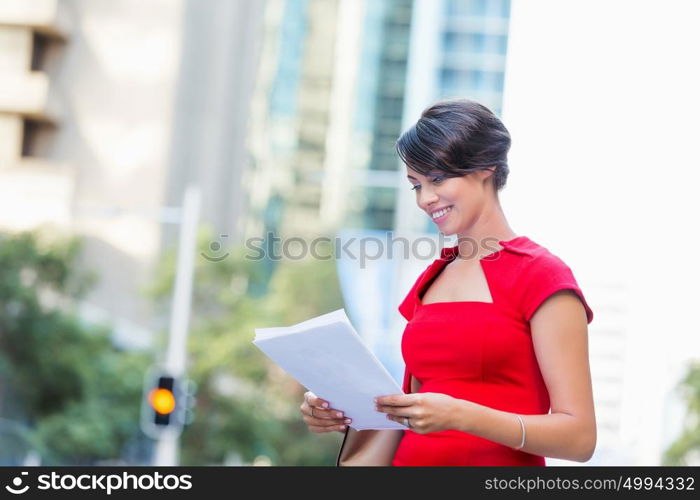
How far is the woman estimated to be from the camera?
6.90 feet

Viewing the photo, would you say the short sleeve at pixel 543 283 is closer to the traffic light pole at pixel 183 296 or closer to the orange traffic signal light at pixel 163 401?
the orange traffic signal light at pixel 163 401

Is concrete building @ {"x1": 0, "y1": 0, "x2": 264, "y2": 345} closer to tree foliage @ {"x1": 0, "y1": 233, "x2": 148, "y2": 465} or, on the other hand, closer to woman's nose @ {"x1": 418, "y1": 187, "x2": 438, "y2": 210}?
tree foliage @ {"x1": 0, "y1": 233, "x2": 148, "y2": 465}

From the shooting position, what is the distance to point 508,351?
219 centimetres

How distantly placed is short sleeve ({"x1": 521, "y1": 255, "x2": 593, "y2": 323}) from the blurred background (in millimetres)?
395

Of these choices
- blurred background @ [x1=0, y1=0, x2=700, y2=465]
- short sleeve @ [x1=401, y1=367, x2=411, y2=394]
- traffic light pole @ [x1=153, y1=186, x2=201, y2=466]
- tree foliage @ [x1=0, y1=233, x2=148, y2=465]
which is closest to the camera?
short sleeve @ [x1=401, y1=367, x2=411, y2=394]

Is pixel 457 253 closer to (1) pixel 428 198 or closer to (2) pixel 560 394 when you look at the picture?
(1) pixel 428 198

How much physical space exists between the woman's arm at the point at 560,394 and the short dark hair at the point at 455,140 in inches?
13.0

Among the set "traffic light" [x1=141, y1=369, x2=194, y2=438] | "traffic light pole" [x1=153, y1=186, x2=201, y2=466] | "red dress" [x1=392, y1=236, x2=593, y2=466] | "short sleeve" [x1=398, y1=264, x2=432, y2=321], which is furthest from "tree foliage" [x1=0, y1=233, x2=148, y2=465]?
"red dress" [x1=392, y1=236, x2=593, y2=466]

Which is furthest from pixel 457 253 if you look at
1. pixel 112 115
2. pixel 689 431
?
pixel 112 115

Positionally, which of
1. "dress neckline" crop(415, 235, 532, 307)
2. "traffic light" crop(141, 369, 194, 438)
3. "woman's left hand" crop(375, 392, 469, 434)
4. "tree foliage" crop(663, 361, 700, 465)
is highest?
"dress neckline" crop(415, 235, 532, 307)

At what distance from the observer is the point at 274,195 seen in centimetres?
5084

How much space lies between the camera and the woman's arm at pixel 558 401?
6.84ft

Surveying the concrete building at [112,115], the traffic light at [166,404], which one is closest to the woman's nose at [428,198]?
the traffic light at [166,404]
